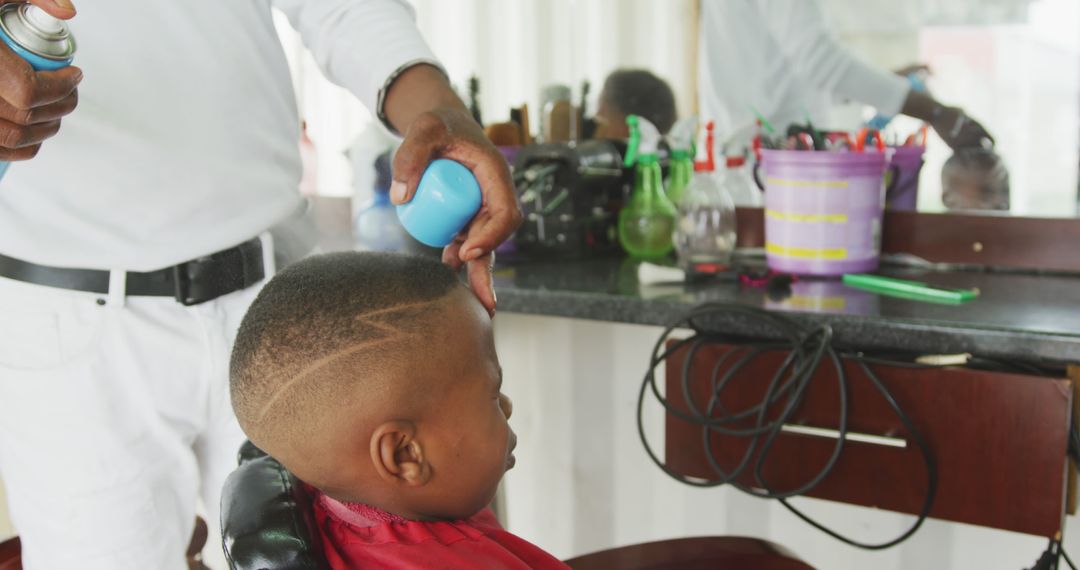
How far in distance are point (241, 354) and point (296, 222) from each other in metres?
0.60

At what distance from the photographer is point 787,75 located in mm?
1807

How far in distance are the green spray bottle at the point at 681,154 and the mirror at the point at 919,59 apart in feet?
0.10

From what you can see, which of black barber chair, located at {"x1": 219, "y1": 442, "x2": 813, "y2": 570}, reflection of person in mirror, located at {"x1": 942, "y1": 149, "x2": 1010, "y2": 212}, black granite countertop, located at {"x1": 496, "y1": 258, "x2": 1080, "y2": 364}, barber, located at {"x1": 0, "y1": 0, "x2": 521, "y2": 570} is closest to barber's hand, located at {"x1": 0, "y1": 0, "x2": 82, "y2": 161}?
barber, located at {"x1": 0, "y1": 0, "x2": 521, "y2": 570}

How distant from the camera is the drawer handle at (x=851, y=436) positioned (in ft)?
4.08

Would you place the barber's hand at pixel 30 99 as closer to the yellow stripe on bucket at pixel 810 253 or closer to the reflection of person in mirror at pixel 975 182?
the yellow stripe on bucket at pixel 810 253

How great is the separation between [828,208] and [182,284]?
1045mm

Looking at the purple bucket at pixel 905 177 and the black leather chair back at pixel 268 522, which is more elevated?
the purple bucket at pixel 905 177

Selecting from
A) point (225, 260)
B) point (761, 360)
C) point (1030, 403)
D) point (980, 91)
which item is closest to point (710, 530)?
point (761, 360)

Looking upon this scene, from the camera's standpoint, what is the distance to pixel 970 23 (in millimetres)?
1581

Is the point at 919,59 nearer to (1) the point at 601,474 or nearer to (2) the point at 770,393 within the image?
(2) the point at 770,393

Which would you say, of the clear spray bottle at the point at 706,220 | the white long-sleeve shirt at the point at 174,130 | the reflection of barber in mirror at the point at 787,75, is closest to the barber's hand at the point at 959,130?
the reflection of barber in mirror at the point at 787,75

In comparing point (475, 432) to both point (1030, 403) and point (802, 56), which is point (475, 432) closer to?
point (1030, 403)

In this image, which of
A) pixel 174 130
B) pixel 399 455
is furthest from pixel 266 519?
pixel 174 130

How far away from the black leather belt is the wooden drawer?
63 centimetres
